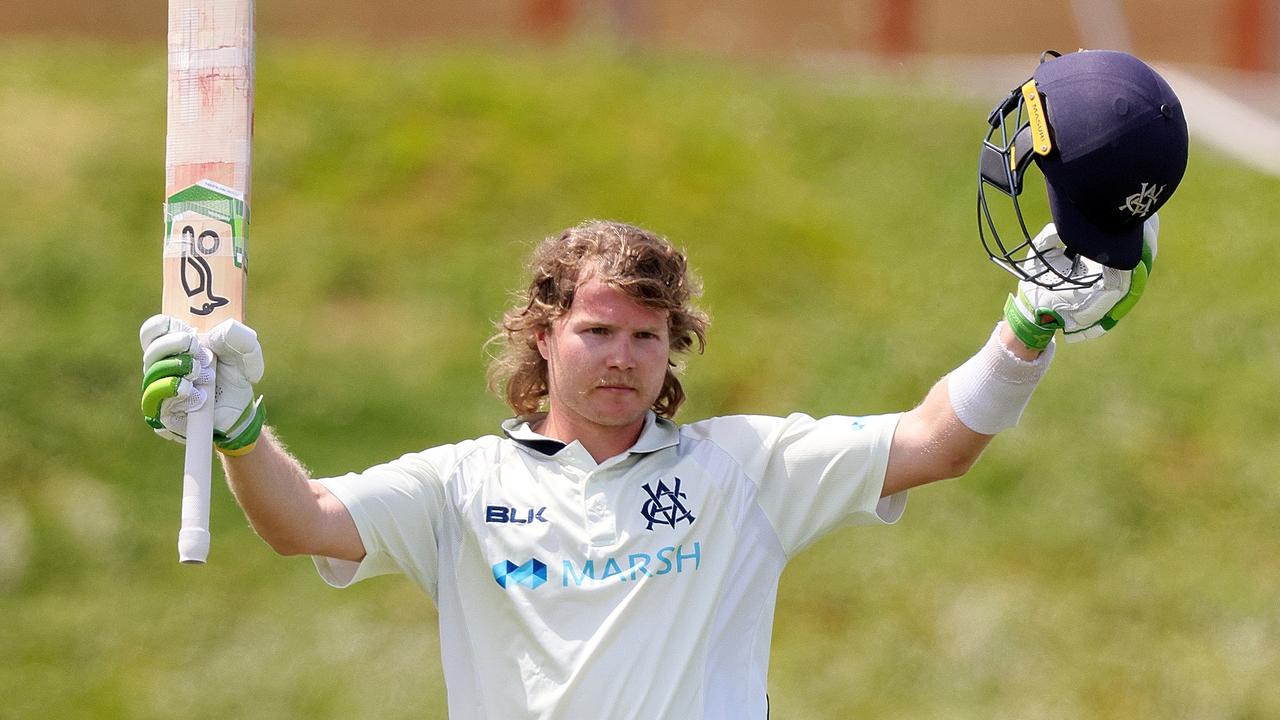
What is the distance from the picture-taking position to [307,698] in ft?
20.9

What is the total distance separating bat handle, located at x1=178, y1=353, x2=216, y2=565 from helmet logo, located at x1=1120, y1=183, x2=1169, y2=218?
1.49m

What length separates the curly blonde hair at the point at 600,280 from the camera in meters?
3.01

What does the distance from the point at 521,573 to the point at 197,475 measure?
57 cm

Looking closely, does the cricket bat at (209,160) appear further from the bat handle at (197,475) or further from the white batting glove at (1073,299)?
the white batting glove at (1073,299)

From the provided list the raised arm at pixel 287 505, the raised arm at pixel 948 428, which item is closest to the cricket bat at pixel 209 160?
the raised arm at pixel 287 505

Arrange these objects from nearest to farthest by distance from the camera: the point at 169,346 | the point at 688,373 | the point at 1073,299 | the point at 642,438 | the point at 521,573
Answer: the point at 169,346
the point at 1073,299
the point at 521,573
the point at 642,438
the point at 688,373

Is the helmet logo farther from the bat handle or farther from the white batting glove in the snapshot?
the bat handle

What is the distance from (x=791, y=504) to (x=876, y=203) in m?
6.34

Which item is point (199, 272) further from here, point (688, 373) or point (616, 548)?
point (688, 373)

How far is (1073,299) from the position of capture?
9.20ft

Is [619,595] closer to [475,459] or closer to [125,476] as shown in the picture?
[475,459]

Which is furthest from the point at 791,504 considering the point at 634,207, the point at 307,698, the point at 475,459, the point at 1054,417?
the point at 634,207

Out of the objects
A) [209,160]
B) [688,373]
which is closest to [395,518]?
[209,160]

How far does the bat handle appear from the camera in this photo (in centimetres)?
269
